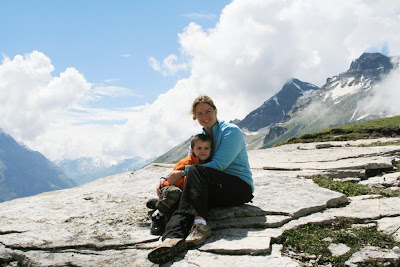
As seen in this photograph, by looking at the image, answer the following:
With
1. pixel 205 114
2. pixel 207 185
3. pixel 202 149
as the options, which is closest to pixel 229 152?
pixel 202 149

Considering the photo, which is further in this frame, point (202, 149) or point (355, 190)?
point (355, 190)

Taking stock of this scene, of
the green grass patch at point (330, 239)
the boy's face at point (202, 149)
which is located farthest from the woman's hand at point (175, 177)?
the green grass patch at point (330, 239)

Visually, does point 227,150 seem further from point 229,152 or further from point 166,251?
point 166,251

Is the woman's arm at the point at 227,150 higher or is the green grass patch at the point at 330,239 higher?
the woman's arm at the point at 227,150

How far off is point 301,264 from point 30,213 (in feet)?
25.7

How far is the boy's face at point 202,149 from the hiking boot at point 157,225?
185 cm

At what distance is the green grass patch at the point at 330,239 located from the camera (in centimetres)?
638

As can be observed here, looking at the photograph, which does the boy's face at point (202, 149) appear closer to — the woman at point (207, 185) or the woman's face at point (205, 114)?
the woman at point (207, 185)

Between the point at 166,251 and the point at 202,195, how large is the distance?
162cm

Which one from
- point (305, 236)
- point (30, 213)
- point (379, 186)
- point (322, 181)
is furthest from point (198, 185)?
point (379, 186)

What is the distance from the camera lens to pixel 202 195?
742 centimetres

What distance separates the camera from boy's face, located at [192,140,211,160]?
27.6ft

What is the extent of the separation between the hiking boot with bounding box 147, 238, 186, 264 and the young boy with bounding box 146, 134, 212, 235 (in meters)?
1.43

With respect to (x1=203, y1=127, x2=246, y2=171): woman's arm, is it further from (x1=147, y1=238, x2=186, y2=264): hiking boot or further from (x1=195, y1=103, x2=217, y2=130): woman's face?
(x1=147, y1=238, x2=186, y2=264): hiking boot
